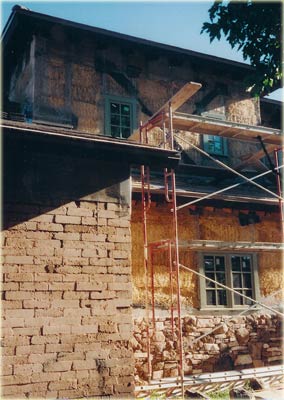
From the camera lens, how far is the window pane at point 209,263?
1016 centimetres

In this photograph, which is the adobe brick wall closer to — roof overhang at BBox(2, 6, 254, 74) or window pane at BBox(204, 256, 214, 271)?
window pane at BBox(204, 256, 214, 271)

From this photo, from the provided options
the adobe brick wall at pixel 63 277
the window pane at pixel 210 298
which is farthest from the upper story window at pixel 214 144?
the adobe brick wall at pixel 63 277

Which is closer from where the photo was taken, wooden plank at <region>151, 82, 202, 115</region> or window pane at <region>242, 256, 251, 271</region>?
wooden plank at <region>151, 82, 202, 115</region>

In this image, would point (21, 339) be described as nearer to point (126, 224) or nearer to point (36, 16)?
point (126, 224)

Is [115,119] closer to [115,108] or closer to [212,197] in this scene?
[115,108]

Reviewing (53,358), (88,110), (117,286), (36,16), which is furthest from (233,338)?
(36,16)

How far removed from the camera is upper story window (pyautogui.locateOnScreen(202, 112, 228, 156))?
1177cm

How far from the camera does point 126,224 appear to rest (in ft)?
20.8

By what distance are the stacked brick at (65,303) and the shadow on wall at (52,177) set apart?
67mm

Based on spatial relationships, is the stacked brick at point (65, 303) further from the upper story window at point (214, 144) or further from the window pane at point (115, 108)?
the upper story window at point (214, 144)

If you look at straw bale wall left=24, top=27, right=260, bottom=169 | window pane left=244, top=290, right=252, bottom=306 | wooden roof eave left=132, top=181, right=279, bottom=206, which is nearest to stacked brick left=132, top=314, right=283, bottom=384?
window pane left=244, top=290, right=252, bottom=306

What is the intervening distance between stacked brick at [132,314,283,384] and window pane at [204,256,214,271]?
112cm

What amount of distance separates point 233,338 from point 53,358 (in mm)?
5485

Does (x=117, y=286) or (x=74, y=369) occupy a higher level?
(x=117, y=286)
